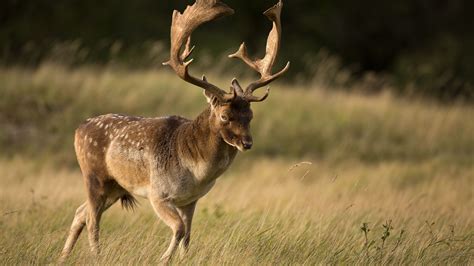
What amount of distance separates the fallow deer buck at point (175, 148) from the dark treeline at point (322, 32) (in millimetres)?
18452

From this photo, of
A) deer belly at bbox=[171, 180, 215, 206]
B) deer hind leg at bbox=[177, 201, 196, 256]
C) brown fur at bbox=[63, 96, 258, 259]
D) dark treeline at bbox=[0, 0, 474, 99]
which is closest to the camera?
brown fur at bbox=[63, 96, 258, 259]

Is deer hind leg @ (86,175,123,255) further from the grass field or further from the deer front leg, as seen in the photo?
the deer front leg

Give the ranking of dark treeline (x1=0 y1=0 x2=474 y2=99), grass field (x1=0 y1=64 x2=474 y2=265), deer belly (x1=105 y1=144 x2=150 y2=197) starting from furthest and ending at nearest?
1. dark treeline (x1=0 y1=0 x2=474 y2=99)
2. grass field (x1=0 y1=64 x2=474 y2=265)
3. deer belly (x1=105 y1=144 x2=150 y2=197)

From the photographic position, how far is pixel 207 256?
7.50 m

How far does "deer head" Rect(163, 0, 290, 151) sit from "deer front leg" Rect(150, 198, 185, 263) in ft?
2.45

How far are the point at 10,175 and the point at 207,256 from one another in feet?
18.7

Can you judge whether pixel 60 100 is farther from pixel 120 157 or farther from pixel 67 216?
pixel 120 157

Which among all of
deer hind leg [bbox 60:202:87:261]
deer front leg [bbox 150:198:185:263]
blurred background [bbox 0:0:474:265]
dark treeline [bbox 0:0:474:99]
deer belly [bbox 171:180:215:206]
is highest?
deer belly [bbox 171:180:215:206]

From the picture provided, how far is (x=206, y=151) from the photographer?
7.41 meters

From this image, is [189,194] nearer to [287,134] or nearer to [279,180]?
[279,180]

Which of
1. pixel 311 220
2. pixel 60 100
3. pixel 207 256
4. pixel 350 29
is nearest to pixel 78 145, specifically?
pixel 207 256

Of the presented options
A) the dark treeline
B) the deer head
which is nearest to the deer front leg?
the deer head

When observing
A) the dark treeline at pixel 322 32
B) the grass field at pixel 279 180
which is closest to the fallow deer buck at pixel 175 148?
the grass field at pixel 279 180

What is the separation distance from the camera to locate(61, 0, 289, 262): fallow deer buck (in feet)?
24.0
